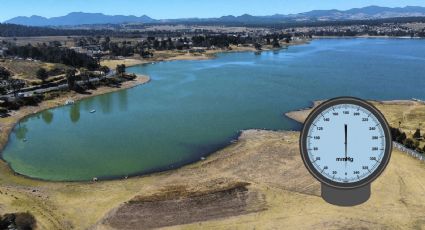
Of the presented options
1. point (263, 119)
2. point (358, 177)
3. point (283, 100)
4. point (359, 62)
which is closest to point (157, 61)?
point (359, 62)

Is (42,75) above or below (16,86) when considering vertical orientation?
above

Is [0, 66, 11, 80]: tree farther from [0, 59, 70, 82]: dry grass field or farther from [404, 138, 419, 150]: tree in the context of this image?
[404, 138, 419, 150]: tree

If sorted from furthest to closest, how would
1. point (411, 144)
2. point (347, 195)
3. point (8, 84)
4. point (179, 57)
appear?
1. point (179, 57)
2. point (8, 84)
3. point (411, 144)
4. point (347, 195)

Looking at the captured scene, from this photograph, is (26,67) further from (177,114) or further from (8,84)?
(177,114)

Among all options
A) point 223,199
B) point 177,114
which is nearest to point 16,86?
point 177,114

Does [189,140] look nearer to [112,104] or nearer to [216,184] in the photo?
[216,184]
